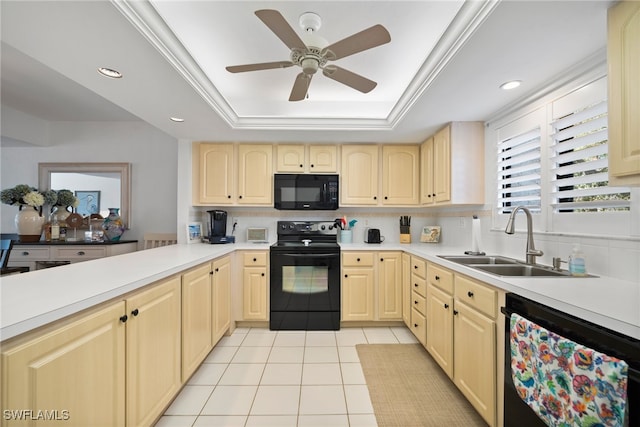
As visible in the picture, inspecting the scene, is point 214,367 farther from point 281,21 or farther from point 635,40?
point 635,40

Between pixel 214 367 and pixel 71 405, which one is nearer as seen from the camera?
pixel 71 405

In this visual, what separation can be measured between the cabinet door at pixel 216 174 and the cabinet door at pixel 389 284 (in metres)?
1.89

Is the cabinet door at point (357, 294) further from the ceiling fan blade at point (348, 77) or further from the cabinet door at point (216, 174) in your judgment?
the ceiling fan blade at point (348, 77)

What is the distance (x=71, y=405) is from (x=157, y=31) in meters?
1.62

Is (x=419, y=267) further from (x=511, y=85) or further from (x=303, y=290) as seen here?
(x=511, y=85)

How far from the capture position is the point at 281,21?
1201 mm

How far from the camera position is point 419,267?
2.47 meters

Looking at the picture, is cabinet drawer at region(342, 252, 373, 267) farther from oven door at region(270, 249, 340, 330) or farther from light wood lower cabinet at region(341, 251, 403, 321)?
oven door at region(270, 249, 340, 330)

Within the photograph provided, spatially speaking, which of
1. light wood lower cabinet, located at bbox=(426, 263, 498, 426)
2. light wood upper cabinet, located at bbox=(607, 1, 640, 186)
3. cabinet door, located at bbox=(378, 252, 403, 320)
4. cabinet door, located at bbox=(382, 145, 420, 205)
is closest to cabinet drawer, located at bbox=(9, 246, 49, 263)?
cabinet door, located at bbox=(378, 252, 403, 320)

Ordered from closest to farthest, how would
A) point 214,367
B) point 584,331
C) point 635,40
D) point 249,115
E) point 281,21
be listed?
point 584,331 → point 635,40 → point 281,21 → point 214,367 → point 249,115

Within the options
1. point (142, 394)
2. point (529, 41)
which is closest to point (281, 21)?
point (529, 41)

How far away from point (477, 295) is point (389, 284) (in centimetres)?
141

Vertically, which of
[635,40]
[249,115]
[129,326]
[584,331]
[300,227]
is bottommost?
[129,326]

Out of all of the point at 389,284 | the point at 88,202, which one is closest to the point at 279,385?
the point at 389,284
